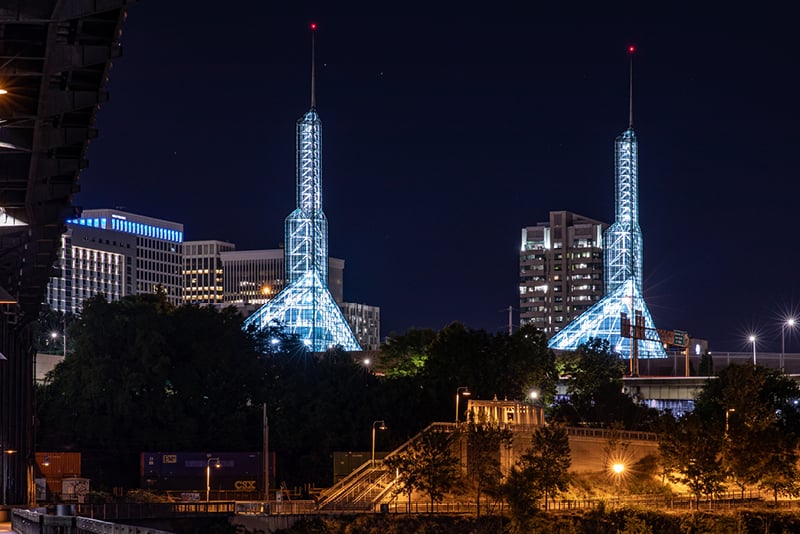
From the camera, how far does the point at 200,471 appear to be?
11125cm

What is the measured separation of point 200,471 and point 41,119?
80051 mm

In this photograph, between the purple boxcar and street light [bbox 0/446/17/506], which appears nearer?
street light [bbox 0/446/17/506]

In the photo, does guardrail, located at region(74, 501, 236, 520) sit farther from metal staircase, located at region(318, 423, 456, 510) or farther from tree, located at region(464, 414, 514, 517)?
tree, located at region(464, 414, 514, 517)

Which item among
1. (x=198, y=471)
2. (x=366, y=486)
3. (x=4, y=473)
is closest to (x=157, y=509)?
(x=366, y=486)

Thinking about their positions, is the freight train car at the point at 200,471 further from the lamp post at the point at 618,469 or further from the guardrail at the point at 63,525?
the guardrail at the point at 63,525

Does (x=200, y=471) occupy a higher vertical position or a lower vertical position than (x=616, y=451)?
lower

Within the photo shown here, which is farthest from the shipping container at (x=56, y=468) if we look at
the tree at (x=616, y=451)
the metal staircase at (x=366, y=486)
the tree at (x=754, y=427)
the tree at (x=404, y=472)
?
the tree at (x=754, y=427)

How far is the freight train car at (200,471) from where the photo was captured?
110 m

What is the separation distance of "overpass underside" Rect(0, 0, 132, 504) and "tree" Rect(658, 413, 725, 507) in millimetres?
51969

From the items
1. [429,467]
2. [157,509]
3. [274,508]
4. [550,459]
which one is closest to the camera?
[157,509]

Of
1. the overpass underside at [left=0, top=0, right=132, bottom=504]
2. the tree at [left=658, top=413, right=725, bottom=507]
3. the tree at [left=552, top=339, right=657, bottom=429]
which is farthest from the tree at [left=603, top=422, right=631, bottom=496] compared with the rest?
the overpass underside at [left=0, top=0, right=132, bottom=504]

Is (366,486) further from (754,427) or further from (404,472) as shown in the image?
(754,427)

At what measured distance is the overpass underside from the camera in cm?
2831

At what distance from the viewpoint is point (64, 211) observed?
51.7 metres
